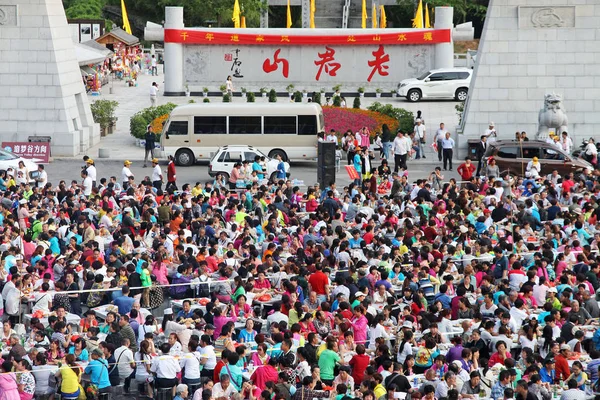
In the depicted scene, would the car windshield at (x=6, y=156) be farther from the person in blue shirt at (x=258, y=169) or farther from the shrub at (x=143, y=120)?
the shrub at (x=143, y=120)

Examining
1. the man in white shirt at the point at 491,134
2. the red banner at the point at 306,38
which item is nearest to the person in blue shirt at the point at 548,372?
the man in white shirt at the point at 491,134

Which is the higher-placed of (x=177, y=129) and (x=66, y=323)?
(x=177, y=129)

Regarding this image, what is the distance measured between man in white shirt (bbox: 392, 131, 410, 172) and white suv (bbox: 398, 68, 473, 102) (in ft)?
47.9

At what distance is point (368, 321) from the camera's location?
20062 millimetres

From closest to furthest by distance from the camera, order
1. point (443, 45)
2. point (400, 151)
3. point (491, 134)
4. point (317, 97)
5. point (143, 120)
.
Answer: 1. point (400, 151)
2. point (491, 134)
3. point (143, 120)
4. point (317, 97)
5. point (443, 45)

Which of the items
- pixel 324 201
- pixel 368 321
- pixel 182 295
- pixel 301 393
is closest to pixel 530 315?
pixel 368 321

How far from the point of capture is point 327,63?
178 ft

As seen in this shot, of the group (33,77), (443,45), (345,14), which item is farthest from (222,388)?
(345,14)

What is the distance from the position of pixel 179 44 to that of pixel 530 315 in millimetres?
35628

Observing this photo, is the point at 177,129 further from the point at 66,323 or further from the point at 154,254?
the point at 66,323

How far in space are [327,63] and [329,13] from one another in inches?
778

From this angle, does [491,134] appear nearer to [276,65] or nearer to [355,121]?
[355,121]

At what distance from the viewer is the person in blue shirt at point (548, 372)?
17.7 m

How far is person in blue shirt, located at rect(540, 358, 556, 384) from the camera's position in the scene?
17.7 metres
